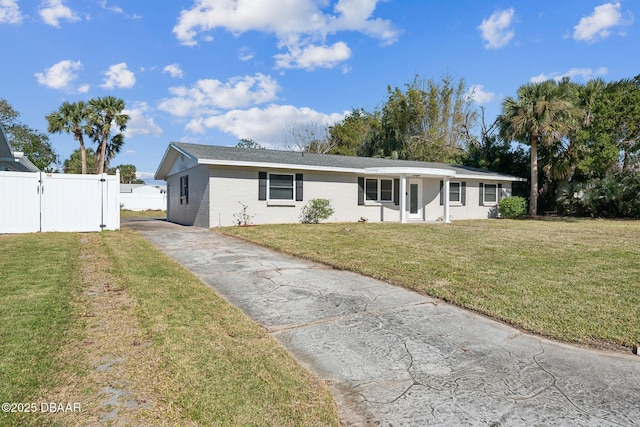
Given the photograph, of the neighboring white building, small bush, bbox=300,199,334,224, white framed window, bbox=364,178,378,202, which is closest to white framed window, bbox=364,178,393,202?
white framed window, bbox=364,178,378,202

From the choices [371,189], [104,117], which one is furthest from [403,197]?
[104,117]

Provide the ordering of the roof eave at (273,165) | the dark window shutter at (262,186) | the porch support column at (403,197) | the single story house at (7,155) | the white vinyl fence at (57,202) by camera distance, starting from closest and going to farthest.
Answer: the white vinyl fence at (57,202)
the single story house at (7,155)
the roof eave at (273,165)
the dark window shutter at (262,186)
the porch support column at (403,197)

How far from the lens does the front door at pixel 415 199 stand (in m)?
18.2

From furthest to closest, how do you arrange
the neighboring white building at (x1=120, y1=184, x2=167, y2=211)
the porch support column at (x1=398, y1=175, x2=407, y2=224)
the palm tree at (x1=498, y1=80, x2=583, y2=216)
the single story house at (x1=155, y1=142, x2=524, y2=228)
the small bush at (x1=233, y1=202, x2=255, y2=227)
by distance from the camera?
1. the neighboring white building at (x1=120, y1=184, x2=167, y2=211)
2. the palm tree at (x1=498, y1=80, x2=583, y2=216)
3. the porch support column at (x1=398, y1=175, x2=407, y2=224)
4. the small bush at (x1=233, y1=202, x2=255, y2=227)
5. the single story house at (x1=155, y1=142, x2=524, y2=228)

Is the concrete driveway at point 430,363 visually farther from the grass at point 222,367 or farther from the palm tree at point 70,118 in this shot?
the palm tree at point 70,118

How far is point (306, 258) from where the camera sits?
7.79 meters

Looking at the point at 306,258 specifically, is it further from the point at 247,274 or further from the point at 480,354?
the point at 480,354

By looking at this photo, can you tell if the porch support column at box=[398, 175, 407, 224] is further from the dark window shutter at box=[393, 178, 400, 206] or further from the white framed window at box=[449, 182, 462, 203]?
the white framed window at box=[449, 182, 462, 203]

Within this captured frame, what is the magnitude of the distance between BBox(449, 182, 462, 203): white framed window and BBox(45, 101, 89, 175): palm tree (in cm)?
2893

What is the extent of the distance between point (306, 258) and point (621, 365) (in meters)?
5.49

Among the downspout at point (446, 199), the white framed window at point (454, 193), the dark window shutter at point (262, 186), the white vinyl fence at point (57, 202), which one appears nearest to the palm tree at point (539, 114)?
the white framed window at point (454, 193)

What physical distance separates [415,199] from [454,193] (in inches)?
106

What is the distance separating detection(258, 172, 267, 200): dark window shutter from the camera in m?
14.6

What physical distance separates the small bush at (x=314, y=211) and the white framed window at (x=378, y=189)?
253 centimetres
